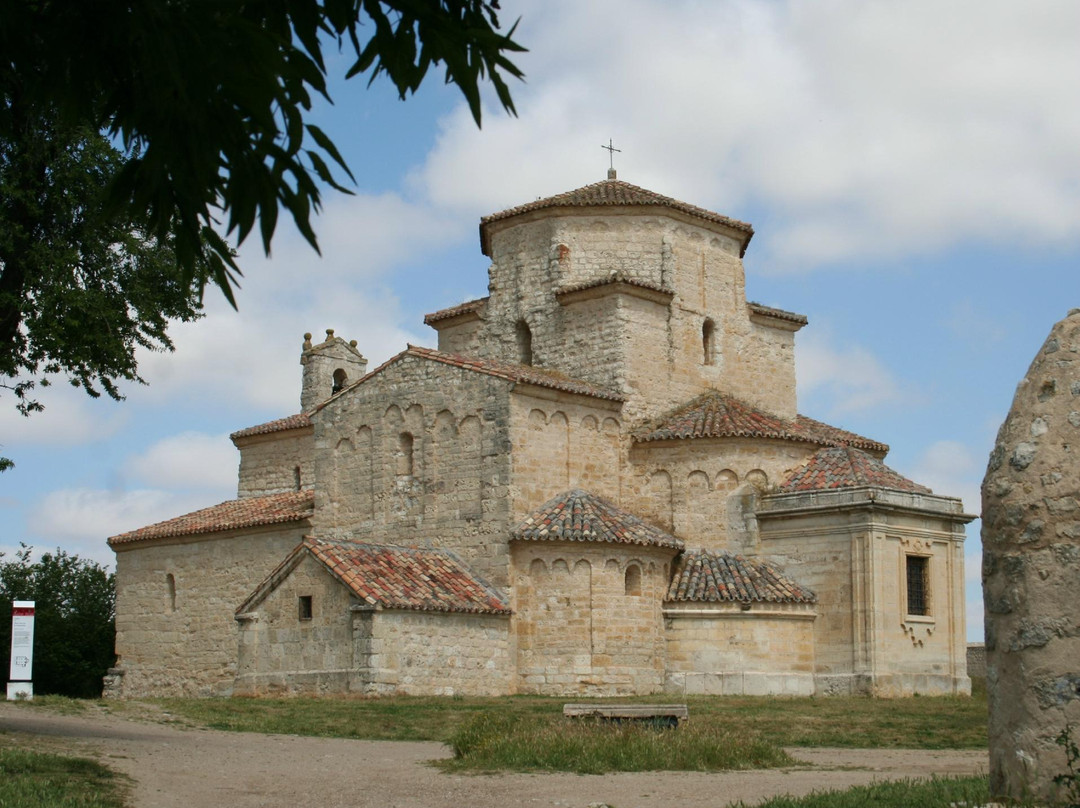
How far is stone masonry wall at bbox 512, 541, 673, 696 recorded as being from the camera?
2517cm

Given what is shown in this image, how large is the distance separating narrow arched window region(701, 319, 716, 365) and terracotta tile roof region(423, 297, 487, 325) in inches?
210

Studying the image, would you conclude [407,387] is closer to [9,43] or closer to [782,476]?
[782,476]

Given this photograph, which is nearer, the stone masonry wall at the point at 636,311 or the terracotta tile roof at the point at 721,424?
the terracotta tile roof at the point at 721,424

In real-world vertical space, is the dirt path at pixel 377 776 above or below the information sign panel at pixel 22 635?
below

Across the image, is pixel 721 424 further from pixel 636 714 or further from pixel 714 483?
pixel 636 714

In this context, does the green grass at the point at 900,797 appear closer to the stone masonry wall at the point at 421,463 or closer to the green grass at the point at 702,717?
the green grass at the point at 702,717

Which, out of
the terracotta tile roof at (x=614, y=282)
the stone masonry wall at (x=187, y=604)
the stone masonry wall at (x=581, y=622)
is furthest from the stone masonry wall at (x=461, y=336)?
the stone masonry wall at (x=581, y=622)

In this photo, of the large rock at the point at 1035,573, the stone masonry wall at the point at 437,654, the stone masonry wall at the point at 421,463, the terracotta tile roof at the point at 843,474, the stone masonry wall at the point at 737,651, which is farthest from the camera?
the terracotta tile roof at the point at 843,474

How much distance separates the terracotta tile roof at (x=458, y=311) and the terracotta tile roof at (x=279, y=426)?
158 inches

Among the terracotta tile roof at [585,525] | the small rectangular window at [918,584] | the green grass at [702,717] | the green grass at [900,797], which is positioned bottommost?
the green grass at [702,717]

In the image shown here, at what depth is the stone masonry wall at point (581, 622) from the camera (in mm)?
25172

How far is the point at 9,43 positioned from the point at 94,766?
8.27 metres

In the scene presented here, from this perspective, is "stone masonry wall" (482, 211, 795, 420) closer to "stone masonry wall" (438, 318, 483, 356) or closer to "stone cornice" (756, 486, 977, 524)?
"stone masonry wall" (438, 318, 483, 356)

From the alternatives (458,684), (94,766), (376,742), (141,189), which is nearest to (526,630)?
(458,684)
